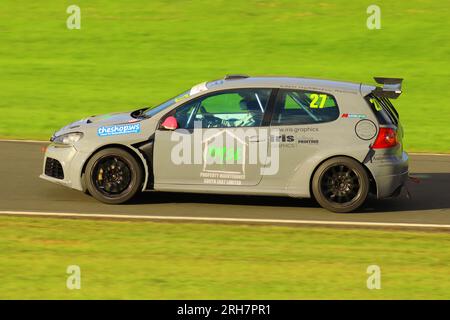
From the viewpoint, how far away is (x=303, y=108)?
12.1 metres

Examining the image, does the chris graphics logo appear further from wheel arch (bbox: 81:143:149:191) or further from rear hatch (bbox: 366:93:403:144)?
rear hatch (bbox: 366:93:403:144)

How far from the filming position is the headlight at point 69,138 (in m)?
12.2

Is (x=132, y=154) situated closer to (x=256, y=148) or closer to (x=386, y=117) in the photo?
(x=256, y=148)

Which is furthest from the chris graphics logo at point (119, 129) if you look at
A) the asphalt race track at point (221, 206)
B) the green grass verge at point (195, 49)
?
the green grass verge at point (195, 49)

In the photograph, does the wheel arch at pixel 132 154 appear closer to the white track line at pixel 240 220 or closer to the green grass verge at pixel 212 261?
the white track line at pixel 240 220

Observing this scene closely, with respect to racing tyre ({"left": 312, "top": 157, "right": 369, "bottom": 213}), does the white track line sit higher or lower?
lower

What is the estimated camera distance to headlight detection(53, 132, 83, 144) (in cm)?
1220

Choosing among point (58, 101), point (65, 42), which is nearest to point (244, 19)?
point (65, 42)

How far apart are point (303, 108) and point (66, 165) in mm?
2978

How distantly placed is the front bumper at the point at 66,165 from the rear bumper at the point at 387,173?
349 centimetres

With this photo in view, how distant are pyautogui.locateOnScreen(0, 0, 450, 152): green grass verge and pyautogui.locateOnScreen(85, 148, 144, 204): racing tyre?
22.0 feet

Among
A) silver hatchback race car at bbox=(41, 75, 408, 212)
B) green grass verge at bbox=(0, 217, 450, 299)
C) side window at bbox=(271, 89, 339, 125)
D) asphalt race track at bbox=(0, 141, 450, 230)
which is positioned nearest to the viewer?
green grass verge at bbox=(0, 217, 450, 299)

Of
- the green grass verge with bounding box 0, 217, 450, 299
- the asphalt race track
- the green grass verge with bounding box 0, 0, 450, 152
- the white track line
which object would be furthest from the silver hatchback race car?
the green grass verge with bounding box 0, 0, 450, 152

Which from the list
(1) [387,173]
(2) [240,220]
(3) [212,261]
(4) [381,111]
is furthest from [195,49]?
(3) [212,261]
